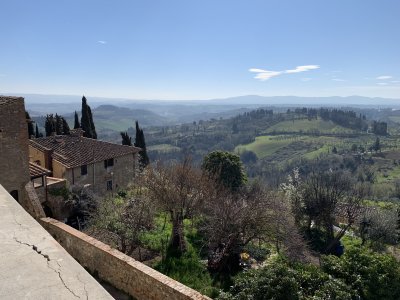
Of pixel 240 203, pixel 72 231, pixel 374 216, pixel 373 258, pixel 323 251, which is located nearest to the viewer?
pixel 72 231

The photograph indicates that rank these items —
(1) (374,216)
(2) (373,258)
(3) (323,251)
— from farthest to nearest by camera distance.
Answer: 1. (1) (374,216)
2. (3) (323,251)
3. (2) (373,258)

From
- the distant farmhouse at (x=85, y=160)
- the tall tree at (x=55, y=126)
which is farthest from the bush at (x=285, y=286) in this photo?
the tall tree at (x=55, y=126)

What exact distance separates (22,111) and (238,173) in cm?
2506

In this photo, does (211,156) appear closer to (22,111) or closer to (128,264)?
(22,111)

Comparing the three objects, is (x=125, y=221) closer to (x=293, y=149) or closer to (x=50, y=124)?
(x=50, y=124)

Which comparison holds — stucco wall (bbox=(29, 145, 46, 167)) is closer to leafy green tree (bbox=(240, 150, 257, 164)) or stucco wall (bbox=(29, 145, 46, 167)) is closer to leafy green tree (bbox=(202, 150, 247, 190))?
leafy green tree (bbox=(202, 150, 247, 190))

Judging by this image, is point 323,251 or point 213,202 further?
point 323,251

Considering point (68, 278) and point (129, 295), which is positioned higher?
point (68, 278)

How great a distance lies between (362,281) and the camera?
12.7 metres

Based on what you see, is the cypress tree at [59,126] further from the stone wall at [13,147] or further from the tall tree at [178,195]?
the stone wall at [13,147]

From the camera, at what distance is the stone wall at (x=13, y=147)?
43.4ft

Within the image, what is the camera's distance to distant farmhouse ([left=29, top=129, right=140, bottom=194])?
93.9ft

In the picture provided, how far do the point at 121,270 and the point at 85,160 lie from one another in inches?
858

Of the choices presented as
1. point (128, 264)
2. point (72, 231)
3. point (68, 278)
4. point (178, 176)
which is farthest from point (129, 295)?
point (178, 176)
